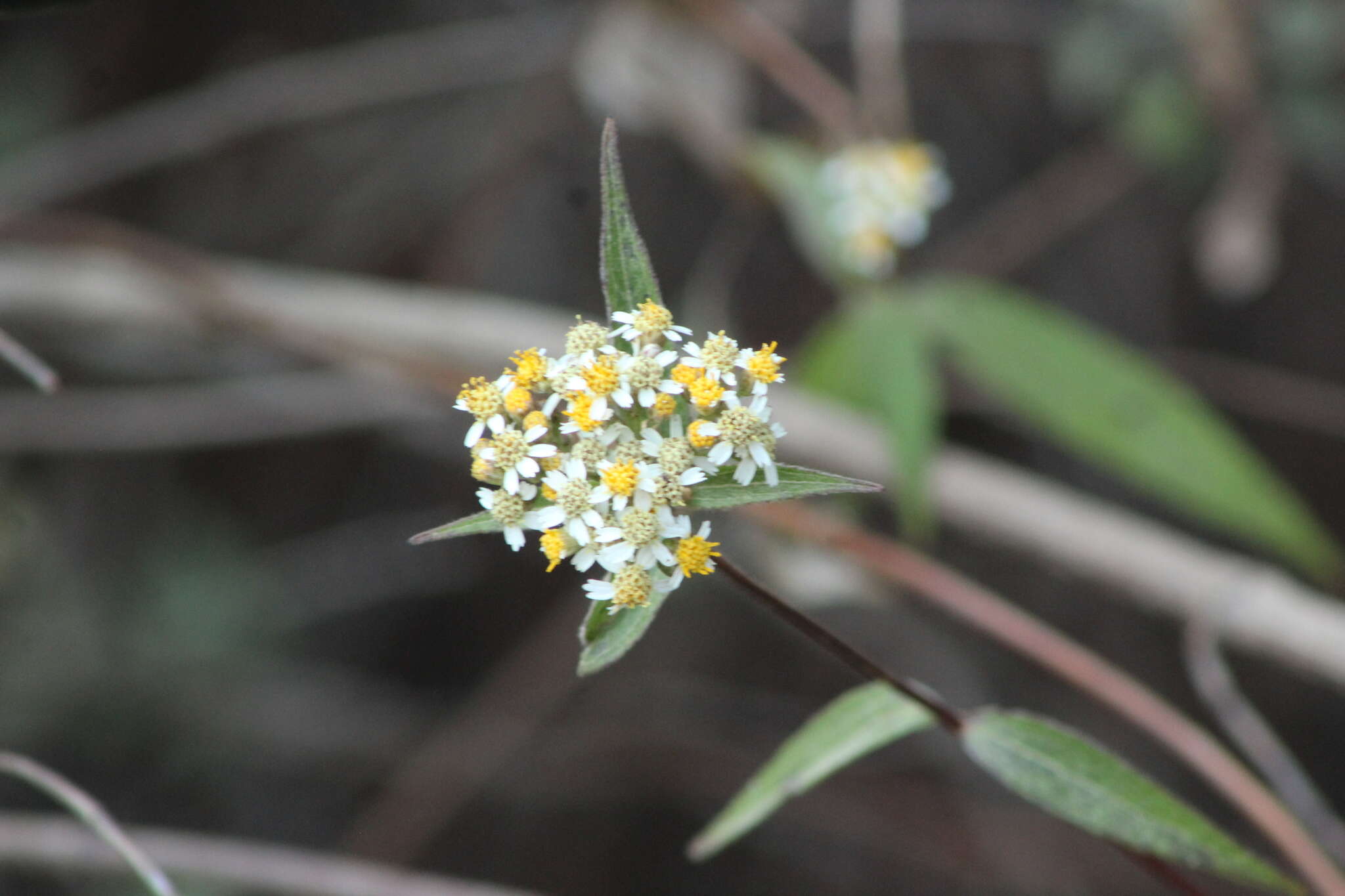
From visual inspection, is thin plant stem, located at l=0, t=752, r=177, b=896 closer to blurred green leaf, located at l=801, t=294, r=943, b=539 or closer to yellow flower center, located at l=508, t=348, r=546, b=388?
yellow flower center, located at l=508, t=348, r=546, b=388

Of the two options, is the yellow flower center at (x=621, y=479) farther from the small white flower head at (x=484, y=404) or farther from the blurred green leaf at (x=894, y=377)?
the blurred green leaf at (x=894, y=377)

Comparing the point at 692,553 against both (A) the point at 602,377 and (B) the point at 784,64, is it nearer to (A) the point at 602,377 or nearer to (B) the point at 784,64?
(A) the point at 602,377

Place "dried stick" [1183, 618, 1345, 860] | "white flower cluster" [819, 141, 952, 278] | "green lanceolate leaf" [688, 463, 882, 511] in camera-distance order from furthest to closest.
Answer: "white flower cluster" [819, 141, 952, 278], "dried stick" [1183, 618, 1345, 860], "green lanceolate leaf" [688, 463, 882, 511]

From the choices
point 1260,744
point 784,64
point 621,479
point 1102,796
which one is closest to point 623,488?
point 621,479

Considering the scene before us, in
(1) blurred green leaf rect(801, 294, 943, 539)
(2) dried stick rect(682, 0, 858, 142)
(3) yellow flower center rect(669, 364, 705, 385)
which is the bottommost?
(3) yellow flower center rect(669, 364, 705, 385)

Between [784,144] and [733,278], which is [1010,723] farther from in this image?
[733,278]

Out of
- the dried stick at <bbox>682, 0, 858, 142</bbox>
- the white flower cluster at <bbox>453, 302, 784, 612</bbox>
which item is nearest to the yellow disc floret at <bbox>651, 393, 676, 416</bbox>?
the white flower cluster at <bbox>453, 302, 784, 612</bbox>

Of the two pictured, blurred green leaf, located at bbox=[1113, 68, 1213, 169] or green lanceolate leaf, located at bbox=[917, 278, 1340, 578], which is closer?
green lanceolate leaf, located at bbox=[917, 278, 1340, 578]
